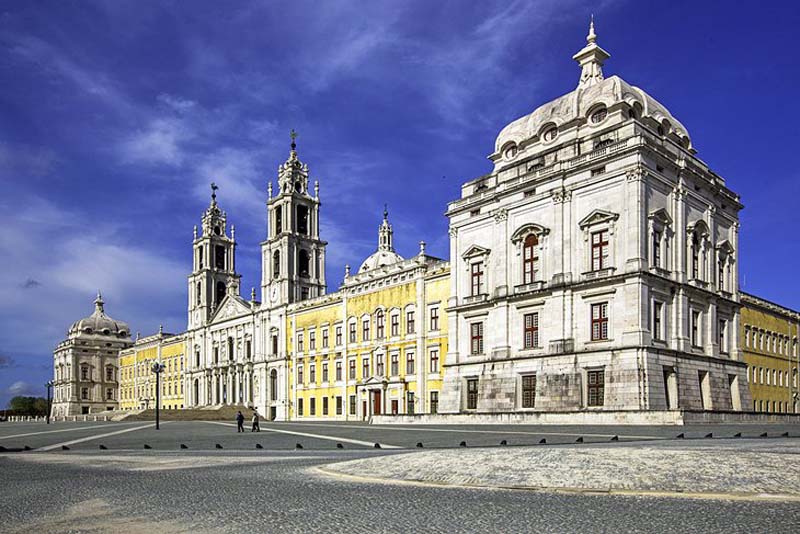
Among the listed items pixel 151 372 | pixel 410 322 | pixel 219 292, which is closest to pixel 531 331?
pixel 410 322

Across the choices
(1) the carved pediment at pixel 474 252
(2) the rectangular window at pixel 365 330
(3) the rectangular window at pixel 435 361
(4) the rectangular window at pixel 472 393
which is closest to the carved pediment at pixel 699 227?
(1) the carved pediment at pixel 474 252

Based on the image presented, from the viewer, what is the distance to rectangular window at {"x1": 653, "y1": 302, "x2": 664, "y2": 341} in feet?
124

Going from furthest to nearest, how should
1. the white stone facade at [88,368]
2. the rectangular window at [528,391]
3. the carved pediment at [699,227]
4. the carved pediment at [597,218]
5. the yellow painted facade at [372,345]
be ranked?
the white stone facade at [88,368] → the yellow painted facade at [372,345] → the rectangular window at [528,391] → the carved pediment at [699,227] → the carved pediment at [597,218]

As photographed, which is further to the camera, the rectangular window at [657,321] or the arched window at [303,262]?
the arched window at [303,262]

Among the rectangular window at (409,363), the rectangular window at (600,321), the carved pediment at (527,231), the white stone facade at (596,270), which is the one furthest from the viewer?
the rectangular window at (409,363)

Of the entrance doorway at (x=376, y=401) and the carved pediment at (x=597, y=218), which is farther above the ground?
the carved pediment at (x=597, y=218)

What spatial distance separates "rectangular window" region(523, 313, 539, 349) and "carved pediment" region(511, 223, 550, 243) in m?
4.50

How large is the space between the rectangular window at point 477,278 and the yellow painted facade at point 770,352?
719 inches

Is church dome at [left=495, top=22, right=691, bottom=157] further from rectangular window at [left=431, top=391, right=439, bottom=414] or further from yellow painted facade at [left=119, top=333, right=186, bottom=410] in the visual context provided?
yellow painted facade at [left=119, top=333, right=186, bottom=410]

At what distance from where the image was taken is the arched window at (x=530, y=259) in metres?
42.8

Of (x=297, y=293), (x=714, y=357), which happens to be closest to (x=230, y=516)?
(x=714, y=357)

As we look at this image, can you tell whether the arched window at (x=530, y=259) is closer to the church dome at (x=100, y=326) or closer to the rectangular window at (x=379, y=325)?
the rectangular window at (x=379, y=325)

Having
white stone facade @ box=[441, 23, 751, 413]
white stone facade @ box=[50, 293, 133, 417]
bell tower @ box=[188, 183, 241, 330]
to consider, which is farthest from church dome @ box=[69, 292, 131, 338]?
white stone facade @ box=[441, 23, 751, 413]

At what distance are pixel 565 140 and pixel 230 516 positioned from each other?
128 feet
